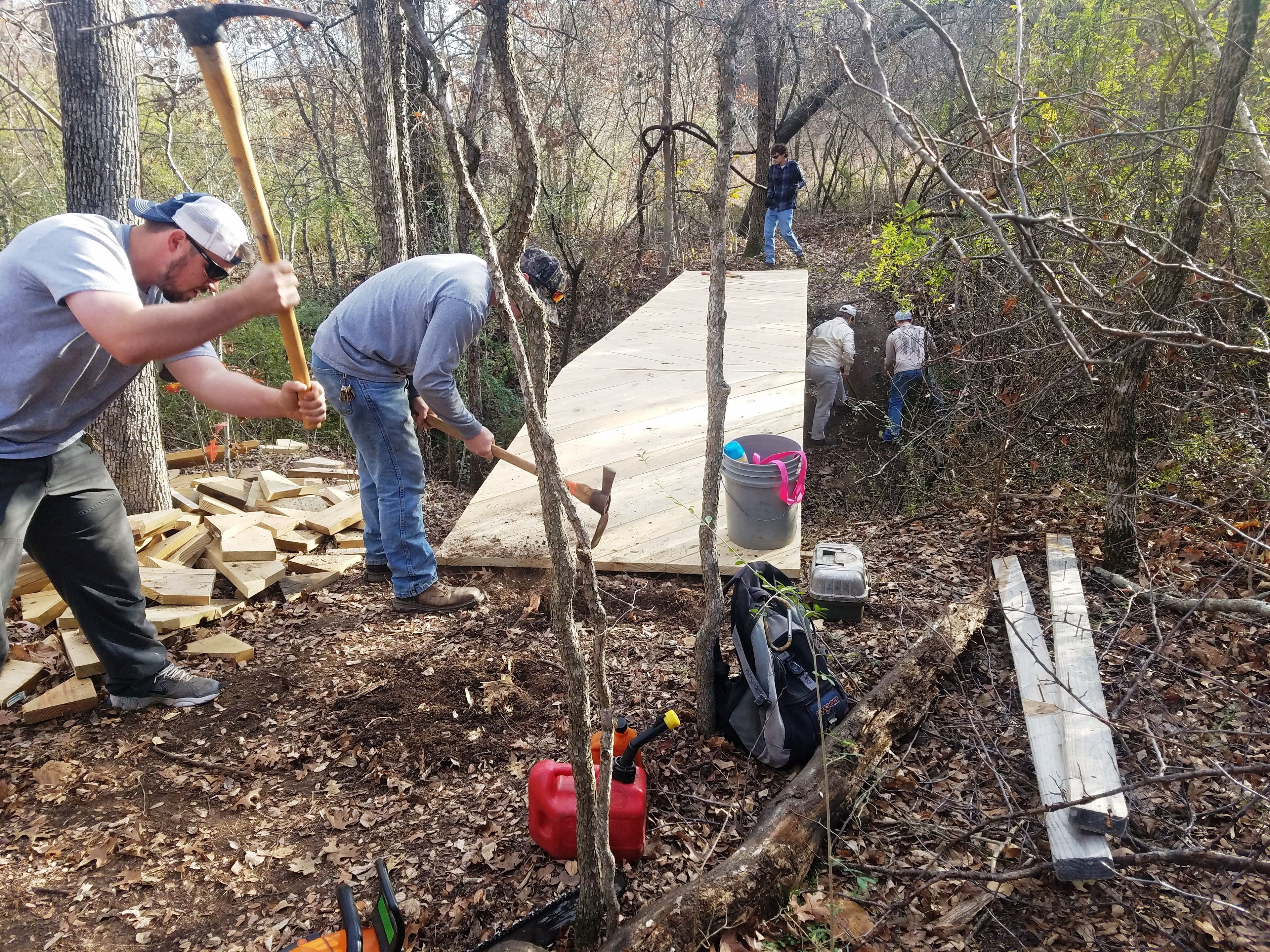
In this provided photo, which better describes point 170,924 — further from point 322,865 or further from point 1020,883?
point 1020,883

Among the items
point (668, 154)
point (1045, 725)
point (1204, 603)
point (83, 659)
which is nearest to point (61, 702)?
point (83, 659)

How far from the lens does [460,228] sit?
8125 mm

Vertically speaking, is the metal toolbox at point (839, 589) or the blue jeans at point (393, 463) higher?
the blue jeans at point (393, 463)

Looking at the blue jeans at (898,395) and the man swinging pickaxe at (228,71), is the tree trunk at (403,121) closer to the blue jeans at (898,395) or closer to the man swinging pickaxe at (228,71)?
the man swinging pickaxe at (228,71)

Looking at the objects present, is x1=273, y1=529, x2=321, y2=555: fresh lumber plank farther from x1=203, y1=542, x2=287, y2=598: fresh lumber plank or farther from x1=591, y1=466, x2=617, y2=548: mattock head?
x1=591, y1=466, x2=617, y2=548: mattock head

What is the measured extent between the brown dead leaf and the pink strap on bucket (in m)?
3.22

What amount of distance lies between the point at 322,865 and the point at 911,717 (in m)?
2.18

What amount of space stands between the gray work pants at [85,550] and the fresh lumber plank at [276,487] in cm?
173

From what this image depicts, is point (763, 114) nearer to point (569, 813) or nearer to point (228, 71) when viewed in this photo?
point (228, 71)

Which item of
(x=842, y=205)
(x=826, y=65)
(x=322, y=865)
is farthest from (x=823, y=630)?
(x=842, y=205)

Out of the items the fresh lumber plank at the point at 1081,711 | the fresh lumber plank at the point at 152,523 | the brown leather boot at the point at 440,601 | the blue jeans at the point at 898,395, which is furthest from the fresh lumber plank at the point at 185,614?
the blue jeans at the point at 898,395

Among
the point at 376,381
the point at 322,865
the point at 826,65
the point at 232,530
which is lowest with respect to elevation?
the point at 322,865

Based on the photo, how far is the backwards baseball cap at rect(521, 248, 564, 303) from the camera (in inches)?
150

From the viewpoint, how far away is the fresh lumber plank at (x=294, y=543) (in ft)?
14.5
